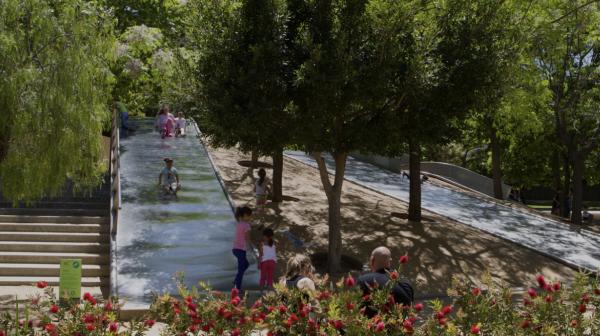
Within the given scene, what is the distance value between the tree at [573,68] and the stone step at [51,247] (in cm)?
1278

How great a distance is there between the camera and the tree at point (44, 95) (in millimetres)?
10164

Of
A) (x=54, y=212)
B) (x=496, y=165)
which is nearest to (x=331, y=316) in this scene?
(x=54, y=212)

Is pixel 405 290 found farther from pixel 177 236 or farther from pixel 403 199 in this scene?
pixel 403 199

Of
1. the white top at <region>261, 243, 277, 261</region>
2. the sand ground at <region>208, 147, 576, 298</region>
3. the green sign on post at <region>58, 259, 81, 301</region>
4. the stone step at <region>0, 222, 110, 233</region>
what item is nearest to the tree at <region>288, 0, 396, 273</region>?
the white top at <region>261, 243, 277, 261</region>

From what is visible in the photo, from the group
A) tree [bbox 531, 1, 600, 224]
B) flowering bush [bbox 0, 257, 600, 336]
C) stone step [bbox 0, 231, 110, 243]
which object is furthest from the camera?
tree [bbox 531, 1, 600, 224]

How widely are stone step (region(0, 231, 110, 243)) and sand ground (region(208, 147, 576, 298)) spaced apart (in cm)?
363

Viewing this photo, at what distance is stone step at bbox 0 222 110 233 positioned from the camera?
53.4 ft

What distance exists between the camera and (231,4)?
45.2 ft

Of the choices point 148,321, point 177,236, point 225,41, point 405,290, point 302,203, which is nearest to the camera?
point 148,321

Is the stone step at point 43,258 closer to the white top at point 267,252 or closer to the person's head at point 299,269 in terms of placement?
the white top at point 267,252

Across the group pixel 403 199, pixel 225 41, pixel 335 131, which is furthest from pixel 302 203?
pixel 225 41

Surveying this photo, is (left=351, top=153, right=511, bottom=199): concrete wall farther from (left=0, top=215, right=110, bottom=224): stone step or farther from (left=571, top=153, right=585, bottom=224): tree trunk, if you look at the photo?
(left=0, top=215, right=110, bottom=224): stone step

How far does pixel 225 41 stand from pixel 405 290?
809cm

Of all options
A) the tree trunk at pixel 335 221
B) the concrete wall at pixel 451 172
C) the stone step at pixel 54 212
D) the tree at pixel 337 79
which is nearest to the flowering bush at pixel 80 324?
the tree at pixel 337 79
